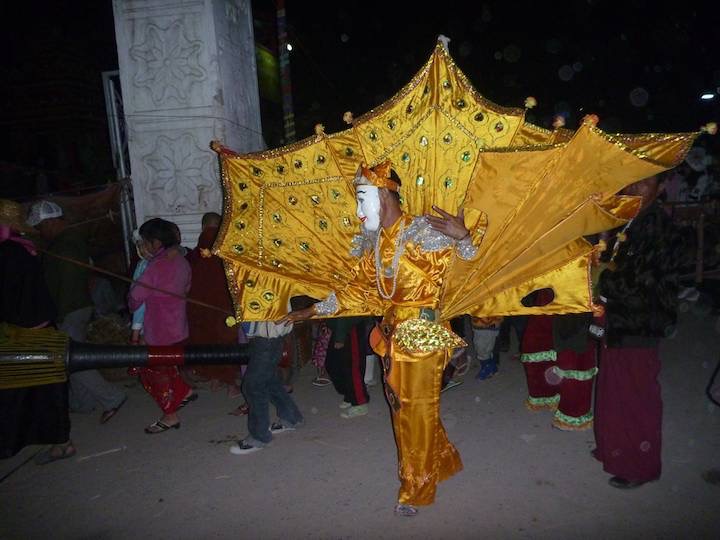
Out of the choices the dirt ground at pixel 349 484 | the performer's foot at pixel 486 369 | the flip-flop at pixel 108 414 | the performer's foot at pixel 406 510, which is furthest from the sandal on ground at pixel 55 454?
the performer's foot at pixel 486 369

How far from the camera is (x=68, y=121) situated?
34.7 ft

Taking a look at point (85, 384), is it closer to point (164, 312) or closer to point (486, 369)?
point (164, 312)

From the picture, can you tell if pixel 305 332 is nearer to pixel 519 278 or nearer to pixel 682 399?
pixel 519 278

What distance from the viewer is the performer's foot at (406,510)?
276cm

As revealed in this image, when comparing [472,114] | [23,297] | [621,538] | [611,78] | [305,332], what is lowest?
[621,538]

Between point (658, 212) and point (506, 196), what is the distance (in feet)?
2.83

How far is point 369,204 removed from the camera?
2.52 metres

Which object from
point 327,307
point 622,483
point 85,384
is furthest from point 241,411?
point 622,483

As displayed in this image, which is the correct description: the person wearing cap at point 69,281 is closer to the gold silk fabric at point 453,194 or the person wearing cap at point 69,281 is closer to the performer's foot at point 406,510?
the gold silk fabric at point 453,194

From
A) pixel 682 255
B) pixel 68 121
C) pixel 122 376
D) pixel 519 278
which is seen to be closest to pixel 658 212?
pixel 682 255

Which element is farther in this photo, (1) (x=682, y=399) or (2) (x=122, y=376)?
(2) (x=122, y=376)

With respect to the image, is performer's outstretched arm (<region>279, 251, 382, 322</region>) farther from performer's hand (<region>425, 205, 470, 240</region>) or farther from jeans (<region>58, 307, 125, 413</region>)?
jeans (<region>58, 307, 125, 413</region>)

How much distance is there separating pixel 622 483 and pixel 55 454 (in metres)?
3.93

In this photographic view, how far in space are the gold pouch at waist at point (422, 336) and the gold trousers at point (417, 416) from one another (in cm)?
4
